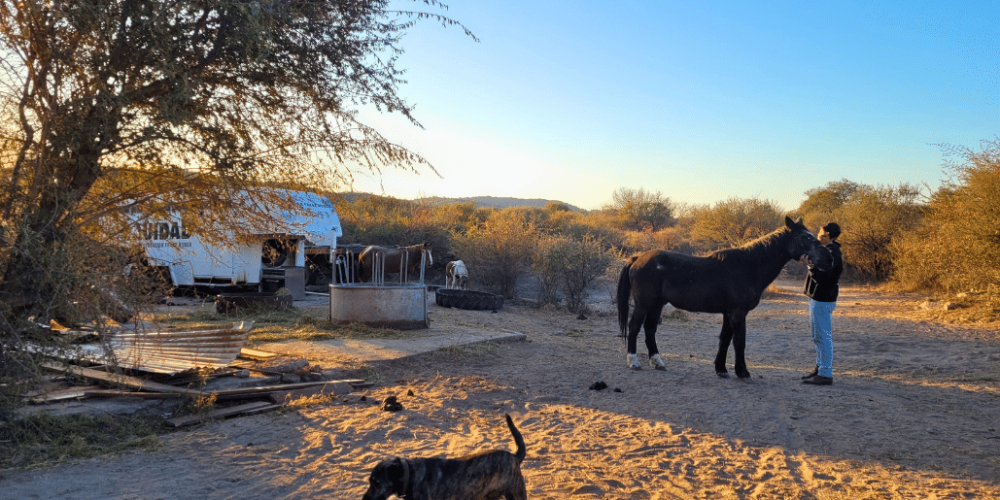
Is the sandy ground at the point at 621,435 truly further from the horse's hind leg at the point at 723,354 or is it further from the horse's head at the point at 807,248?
the horse's head at the point at 807,248

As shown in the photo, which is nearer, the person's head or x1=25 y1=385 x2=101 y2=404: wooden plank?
x1=25 y1=385 x2=101 y2=404: wooden plank

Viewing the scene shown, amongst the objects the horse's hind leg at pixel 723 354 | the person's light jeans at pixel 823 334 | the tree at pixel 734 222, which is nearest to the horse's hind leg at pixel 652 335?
the horse's hind leg at pixel 723 354

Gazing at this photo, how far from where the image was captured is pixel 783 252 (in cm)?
788

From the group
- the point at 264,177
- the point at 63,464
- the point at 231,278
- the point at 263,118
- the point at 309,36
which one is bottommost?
the point at 63,464

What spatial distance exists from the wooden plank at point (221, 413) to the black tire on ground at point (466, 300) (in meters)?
9.80

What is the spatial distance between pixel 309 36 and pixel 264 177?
1508 millimetres

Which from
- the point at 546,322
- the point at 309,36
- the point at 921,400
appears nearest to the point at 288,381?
the point at 309,36

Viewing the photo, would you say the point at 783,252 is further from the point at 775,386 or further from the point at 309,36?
the point at 309,36

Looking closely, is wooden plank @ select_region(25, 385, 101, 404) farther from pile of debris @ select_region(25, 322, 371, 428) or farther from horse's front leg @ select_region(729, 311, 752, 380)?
horse's front leg @ select_region(729, 311, 752, 380)

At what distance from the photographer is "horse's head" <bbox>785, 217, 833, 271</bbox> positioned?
23.9ft

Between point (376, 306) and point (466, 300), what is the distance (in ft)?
16.9

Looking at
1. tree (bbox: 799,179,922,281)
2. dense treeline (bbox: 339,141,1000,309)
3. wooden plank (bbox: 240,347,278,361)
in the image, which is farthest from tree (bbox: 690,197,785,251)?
wooden plank (bbox: 240,347,278,361)

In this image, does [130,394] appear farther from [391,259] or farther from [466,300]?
[391,259]

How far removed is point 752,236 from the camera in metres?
33.2
